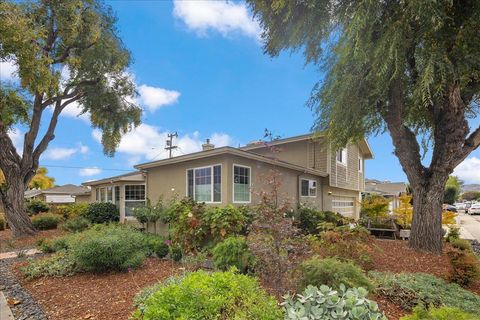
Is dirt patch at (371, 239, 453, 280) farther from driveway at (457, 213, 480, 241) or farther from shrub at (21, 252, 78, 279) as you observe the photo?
driveway at (457, 213, 480, 241)

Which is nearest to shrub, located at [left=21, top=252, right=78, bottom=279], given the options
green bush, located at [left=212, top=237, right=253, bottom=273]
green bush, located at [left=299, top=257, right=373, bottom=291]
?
green bush, located at [left=212, top=237, right=253, bottom=273]

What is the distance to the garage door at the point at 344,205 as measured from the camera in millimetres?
19402

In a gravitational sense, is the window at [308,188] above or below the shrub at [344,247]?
above

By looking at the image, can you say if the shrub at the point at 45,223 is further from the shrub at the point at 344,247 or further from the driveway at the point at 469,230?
the driveway at the point at 469,230

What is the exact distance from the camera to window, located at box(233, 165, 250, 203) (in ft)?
38.7

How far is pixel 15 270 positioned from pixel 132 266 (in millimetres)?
3263

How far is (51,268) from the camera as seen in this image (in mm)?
7078

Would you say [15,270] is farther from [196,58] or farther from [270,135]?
[196,58]

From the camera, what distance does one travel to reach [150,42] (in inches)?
389

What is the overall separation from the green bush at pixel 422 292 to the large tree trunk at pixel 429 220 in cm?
370

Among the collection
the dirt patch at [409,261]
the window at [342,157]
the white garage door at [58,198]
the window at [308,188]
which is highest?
the window at [342,157]

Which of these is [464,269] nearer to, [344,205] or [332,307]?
[332,307]

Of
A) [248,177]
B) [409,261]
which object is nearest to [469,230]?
[409,261]

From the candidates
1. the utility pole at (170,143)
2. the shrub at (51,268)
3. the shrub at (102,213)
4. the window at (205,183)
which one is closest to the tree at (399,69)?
the window at (205,183)
